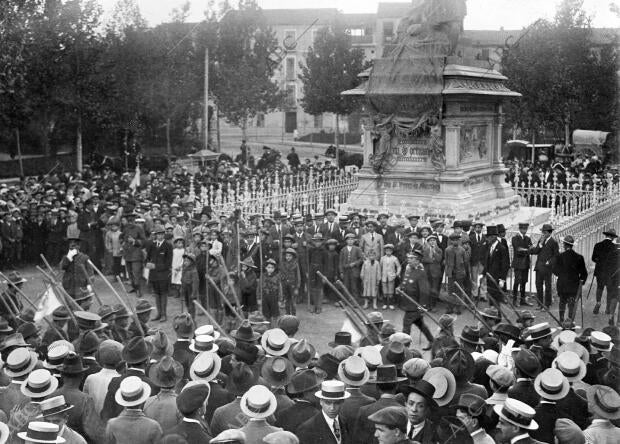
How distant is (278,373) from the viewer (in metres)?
6.82

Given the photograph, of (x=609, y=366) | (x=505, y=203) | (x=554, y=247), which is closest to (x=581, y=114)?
(x=505, y=203)

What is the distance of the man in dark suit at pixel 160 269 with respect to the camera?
14086 mm

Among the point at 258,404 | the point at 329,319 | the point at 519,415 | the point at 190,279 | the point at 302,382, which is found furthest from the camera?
the point at 329,319

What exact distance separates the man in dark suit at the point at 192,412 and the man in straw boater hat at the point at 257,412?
37 centimetres

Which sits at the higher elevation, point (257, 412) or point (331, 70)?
point (331, 70)

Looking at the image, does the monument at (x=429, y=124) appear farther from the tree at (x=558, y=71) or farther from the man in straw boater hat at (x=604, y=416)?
the tree at (x=558, y=71)

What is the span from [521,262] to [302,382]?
29.9ft

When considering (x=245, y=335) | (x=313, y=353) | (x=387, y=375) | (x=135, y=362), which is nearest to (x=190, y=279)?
(x=245, y=335)

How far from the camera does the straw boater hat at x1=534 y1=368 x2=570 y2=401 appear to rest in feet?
20.3

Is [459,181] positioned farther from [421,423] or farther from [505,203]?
[421,423]

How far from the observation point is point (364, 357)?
6961 millimetres

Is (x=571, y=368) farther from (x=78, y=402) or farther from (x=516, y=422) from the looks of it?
(x=78, y=402)

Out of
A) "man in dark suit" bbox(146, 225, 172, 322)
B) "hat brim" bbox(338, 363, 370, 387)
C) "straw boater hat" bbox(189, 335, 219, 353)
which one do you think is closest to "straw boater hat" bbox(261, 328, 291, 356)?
"straw boater hat" bbox(189, 335, 219, 353)

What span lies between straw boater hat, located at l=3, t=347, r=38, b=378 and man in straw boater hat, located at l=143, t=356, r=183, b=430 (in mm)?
1270
